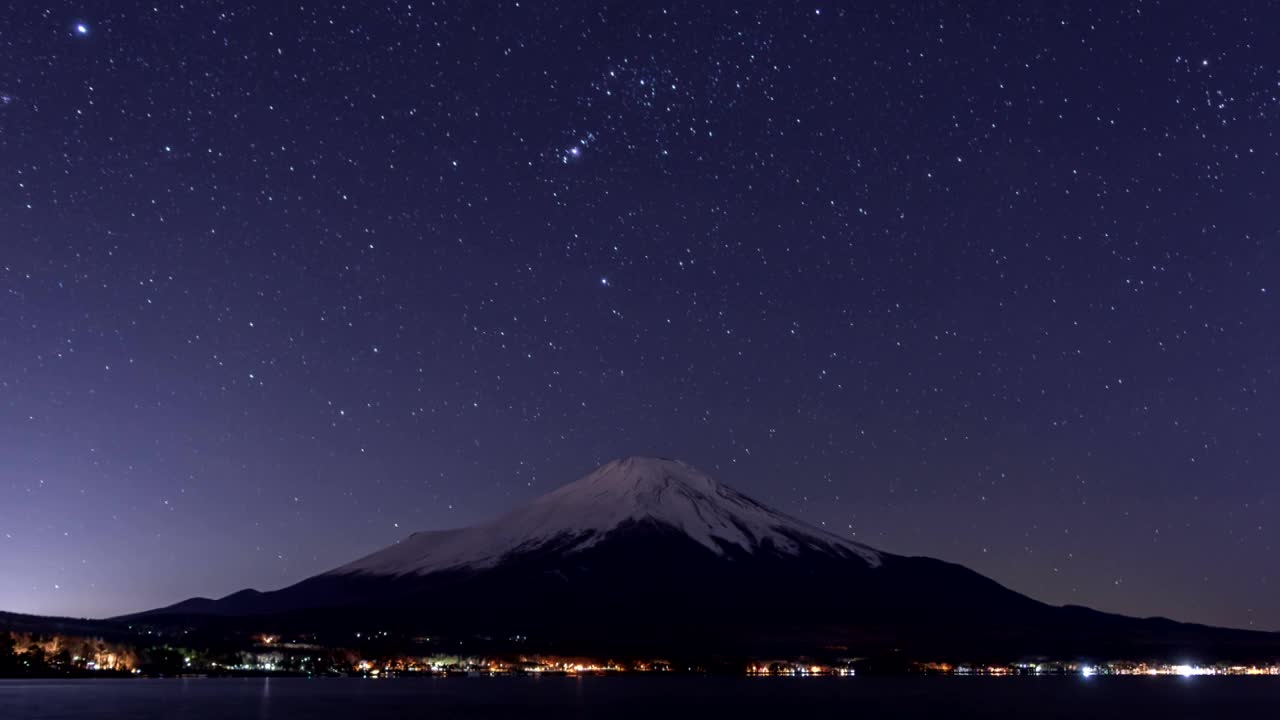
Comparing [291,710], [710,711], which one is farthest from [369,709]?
[710,711]

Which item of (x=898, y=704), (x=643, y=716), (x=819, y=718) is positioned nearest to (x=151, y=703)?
(x=643, y=716)

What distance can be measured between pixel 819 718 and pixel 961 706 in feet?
124

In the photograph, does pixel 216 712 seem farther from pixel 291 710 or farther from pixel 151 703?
pixel 151 703

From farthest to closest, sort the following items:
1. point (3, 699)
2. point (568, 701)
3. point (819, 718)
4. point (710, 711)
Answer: point (568, 701) < point (3, 699) < point (710, 711) < point (819, 718)

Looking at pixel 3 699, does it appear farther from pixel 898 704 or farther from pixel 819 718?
pixel 898 704

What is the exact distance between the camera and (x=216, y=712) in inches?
5167

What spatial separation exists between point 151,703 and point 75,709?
906 inches

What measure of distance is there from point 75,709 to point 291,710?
23.2 m

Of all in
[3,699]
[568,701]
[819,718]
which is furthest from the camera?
[568,701]

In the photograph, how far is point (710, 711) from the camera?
137375 mm

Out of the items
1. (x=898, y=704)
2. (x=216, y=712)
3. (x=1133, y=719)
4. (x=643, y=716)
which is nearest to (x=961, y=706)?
(x=898, y=704)

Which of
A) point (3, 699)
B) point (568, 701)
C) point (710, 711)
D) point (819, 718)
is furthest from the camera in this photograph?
point (568, 701)

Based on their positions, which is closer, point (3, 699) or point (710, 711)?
point (710, 711)

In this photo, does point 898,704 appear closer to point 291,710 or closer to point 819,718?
point 819,718
